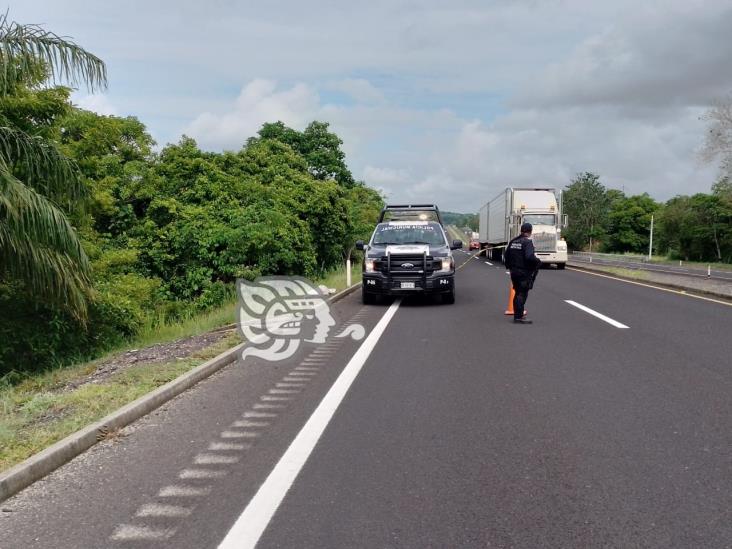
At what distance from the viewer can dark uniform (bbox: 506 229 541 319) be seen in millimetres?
11672

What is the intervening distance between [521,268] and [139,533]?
938 cm

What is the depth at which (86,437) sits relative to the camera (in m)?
4.88

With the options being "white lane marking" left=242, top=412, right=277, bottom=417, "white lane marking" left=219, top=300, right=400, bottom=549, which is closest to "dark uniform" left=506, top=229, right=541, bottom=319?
"white lane marking" left=219, top=300, right=400, bottom=549

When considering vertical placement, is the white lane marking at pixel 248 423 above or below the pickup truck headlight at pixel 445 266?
below

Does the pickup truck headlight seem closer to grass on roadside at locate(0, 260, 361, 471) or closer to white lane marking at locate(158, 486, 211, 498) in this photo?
grass on roadside at locate(0, 260, 361, 471)

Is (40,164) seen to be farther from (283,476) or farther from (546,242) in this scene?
(546,242)

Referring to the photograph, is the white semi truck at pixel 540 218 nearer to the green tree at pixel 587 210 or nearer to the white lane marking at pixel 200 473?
the white lane marking at pixel 200 473

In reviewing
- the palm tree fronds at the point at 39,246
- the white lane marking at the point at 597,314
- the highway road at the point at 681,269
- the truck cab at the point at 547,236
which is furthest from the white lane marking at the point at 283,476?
the truck cab at the point at 547,236

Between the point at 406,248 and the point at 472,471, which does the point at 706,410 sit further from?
the point at 406,248

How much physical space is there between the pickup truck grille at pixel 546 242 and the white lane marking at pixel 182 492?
29.3 metres

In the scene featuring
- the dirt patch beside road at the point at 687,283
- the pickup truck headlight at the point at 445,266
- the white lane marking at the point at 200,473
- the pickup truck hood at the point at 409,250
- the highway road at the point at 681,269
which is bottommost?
the highway road at the point at 681,269

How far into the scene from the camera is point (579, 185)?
113 metres

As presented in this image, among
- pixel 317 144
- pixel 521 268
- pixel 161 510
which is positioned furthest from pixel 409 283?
pixel 317 144

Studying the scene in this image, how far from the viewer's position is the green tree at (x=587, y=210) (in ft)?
362
